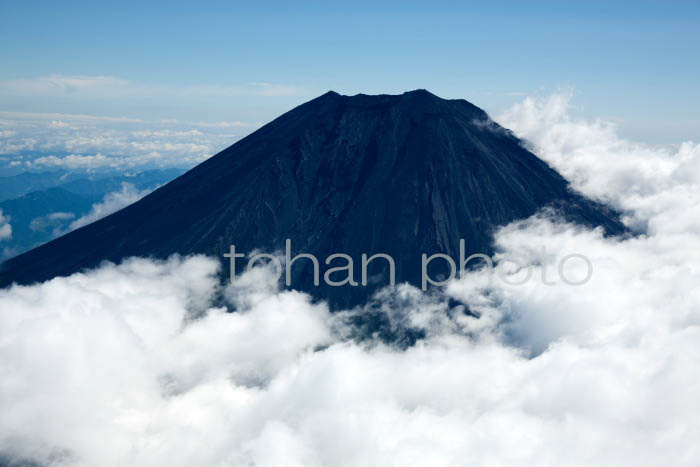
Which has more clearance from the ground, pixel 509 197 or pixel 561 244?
pixel 509 197

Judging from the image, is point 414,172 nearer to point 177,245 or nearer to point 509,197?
point 509,197

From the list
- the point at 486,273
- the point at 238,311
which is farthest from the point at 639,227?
the point at 238,311

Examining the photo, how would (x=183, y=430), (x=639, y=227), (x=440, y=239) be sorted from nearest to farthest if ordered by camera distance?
(x=183, y=430), (x=440, y=239), (x=639, y=227)

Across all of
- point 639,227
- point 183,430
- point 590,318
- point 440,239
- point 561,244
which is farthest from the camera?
point 639,227

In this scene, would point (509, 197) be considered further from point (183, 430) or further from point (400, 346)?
point (183, 430)

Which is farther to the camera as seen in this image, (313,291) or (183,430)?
(313,291)

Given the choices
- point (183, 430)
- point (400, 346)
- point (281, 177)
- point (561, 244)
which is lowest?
point (183, 430)

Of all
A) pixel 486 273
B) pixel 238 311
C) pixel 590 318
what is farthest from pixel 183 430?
pixel 590 318
